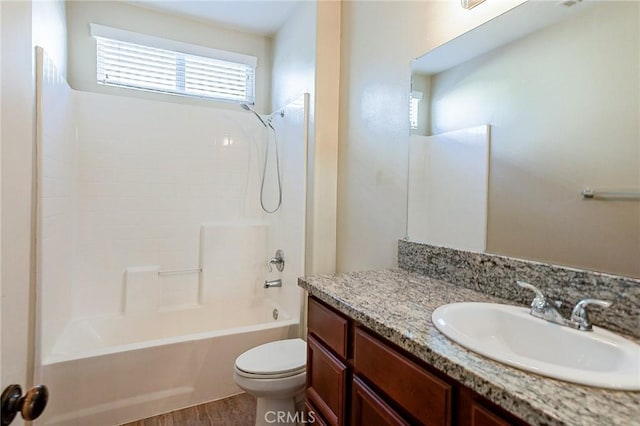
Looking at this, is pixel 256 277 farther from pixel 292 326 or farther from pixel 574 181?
pixel 574 181

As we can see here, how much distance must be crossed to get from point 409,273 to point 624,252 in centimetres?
81

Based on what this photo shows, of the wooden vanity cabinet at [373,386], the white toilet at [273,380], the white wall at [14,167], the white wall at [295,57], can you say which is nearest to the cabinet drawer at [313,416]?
the wooden vanity cabinet at [373,386]

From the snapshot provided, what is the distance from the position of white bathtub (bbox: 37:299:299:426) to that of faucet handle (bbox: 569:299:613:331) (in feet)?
5.74

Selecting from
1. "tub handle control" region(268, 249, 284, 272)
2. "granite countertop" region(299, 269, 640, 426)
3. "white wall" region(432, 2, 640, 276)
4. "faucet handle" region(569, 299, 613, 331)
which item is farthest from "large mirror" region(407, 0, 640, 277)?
"tub handle control" region(268, 249, 284, 272)

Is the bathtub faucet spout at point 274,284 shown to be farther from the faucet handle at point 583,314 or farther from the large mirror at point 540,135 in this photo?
the faucet handle at point 583,314

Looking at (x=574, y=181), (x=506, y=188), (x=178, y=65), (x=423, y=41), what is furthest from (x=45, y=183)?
(x=574, y=181)

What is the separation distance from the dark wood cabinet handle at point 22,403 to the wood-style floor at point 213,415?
1612 millimetres

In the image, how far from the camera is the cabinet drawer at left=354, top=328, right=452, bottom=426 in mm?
780

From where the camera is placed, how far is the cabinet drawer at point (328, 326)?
118 centimetres

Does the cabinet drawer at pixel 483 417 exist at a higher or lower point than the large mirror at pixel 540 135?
lower

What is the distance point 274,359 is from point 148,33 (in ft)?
8.74

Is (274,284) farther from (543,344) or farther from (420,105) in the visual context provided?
(543,344)

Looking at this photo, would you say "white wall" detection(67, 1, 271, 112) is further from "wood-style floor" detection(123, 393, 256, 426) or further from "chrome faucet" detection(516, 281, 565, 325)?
"chrome faucet" detection(516, 281, 565, 325)

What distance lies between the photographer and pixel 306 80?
2312mm
